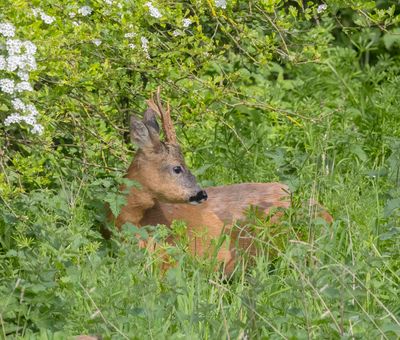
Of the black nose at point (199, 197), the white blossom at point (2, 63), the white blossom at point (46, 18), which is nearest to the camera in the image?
the white blossom at point (2, 63)

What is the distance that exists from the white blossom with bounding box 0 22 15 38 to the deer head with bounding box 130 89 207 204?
992mm

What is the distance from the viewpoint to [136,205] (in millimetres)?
6398

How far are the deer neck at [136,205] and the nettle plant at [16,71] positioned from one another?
32.8 inches

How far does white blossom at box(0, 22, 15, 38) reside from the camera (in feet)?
18.2

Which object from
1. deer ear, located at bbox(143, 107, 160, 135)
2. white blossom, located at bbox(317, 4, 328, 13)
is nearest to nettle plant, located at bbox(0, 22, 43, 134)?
deer ear, located at bbox(143, 107, 160, 135)

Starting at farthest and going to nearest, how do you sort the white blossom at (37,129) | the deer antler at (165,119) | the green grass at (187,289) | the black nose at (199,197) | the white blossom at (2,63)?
1. the deer antler at (165,119)
2. the black nose at (199,197)
3. the white blossom at (37,129)
4. the white blossom at (2,63)
5. the green grass at (187,289)

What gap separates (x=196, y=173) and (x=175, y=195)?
0.59 metres

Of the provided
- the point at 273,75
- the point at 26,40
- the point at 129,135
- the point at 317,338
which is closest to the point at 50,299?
the point at 317,338

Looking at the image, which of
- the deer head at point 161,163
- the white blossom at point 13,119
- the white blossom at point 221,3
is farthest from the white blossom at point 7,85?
the white blossom at point 221,3

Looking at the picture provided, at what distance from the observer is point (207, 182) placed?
6934mm

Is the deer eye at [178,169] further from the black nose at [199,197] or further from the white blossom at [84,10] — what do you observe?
the white blossom at [84,10]

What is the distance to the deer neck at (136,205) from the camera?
6359mm

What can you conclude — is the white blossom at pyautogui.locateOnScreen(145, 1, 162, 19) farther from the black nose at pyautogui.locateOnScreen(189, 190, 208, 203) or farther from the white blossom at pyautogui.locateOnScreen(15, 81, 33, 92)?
the white blossom at pyautogui.locateOnScreen(15, 81, 33, 92)

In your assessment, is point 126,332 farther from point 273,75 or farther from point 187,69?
point 273,75
